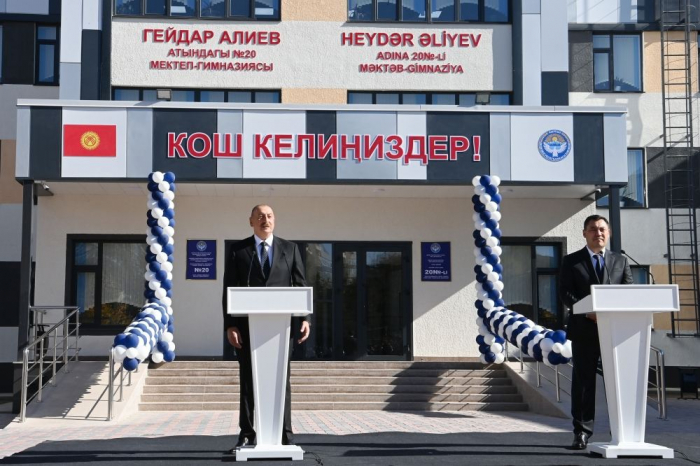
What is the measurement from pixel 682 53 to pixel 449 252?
7060 millimetres

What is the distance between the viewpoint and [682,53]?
19.9 meters

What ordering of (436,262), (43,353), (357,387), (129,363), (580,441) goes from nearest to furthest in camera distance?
(580,441) < (129,363) < (357,387) < (43,353) < (436,262)

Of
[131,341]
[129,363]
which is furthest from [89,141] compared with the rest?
[129,363]

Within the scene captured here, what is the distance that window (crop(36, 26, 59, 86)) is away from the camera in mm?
19828

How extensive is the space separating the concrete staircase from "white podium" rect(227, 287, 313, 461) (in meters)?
8.10

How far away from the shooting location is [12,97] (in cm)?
1955

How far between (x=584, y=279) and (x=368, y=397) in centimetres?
801

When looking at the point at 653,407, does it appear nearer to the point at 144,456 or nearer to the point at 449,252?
the point at 449,252

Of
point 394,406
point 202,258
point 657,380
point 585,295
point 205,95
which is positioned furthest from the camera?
point 205,95

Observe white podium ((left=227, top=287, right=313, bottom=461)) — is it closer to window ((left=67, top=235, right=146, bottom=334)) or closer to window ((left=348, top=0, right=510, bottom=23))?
window ((left=67, top=235, right=146, bottom=334))

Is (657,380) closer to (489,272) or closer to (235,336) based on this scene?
(489,272)

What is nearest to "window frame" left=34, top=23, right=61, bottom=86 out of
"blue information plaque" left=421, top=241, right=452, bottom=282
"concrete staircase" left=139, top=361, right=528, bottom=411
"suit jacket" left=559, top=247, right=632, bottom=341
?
"concrete staircase" left=139, top=361, right=528, bottom=411

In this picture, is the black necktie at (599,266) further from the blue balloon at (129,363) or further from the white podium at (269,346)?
the blue balloon at (129,363)

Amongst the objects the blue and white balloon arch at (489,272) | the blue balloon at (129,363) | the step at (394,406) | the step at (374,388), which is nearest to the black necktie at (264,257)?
the blue balloon at (129,363)
